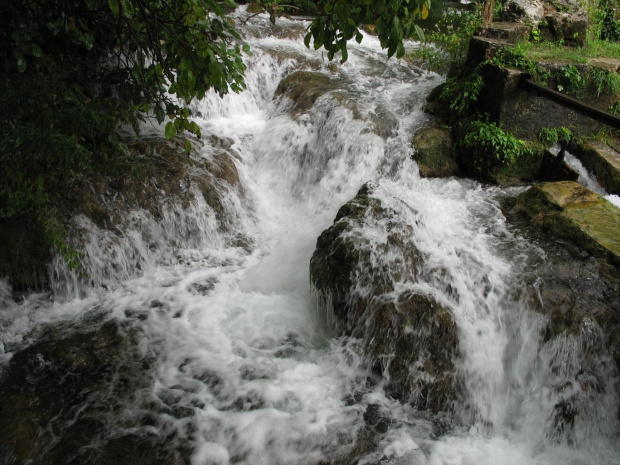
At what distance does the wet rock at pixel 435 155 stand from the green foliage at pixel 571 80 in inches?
71.8

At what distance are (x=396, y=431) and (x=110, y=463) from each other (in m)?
2.31

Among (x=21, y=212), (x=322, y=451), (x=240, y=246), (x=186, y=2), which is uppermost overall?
(x=186, y=2)

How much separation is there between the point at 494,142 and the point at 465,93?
1.11 m

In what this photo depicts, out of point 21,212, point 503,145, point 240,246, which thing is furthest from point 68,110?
point 503,145

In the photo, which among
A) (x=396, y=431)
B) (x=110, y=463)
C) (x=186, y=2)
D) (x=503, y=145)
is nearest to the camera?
(x=186, y=2)

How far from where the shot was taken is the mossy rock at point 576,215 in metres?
4.62

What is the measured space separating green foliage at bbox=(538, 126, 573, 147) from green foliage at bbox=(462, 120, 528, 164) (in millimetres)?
396

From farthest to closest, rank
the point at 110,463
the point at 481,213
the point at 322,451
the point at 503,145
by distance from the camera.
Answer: the point at 503,145 → the point at 481,213 → the point at 322,451 → the point at 110,463

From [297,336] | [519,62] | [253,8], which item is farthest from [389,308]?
[253,8]

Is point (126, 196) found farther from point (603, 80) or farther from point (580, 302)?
point (603, 80)

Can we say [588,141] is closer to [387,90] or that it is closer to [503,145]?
[503,145]

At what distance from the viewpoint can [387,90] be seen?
914 centimetres

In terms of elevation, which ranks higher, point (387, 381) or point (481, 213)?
point (481, 213)

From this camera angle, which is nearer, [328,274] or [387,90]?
[328,274]
